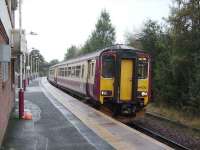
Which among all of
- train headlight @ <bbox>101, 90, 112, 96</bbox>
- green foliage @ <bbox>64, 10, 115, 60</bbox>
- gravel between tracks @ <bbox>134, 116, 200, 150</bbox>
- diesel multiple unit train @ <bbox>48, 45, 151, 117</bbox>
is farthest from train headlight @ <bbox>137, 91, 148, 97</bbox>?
green foliage @ <bbox>64, 10, 115, 60</bbox>

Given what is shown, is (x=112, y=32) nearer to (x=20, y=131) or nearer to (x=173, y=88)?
(x=173, y=88)

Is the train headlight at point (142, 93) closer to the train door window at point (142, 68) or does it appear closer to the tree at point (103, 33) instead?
the train door window at point (142, 68)

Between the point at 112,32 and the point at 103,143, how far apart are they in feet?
191

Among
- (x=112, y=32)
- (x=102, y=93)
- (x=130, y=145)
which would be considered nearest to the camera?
(x=130, y=145)

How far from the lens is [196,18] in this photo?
21.6 m

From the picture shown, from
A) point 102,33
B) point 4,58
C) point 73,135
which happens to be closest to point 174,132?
point 73,135

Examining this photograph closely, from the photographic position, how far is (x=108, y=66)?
17.4 m

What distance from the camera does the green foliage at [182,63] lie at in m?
20.3

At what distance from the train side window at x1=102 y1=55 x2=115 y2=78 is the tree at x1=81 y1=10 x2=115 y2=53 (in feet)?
162

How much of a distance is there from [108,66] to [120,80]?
2.57ft

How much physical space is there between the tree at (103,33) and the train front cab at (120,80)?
4945 cm

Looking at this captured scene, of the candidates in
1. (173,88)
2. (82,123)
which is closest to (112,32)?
(173,88)

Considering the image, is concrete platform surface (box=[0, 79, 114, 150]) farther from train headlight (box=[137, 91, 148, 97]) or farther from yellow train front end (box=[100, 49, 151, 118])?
train headlight (box=[137, 91, 148, 97])

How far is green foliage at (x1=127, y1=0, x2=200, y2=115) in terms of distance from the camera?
66.7 feet
